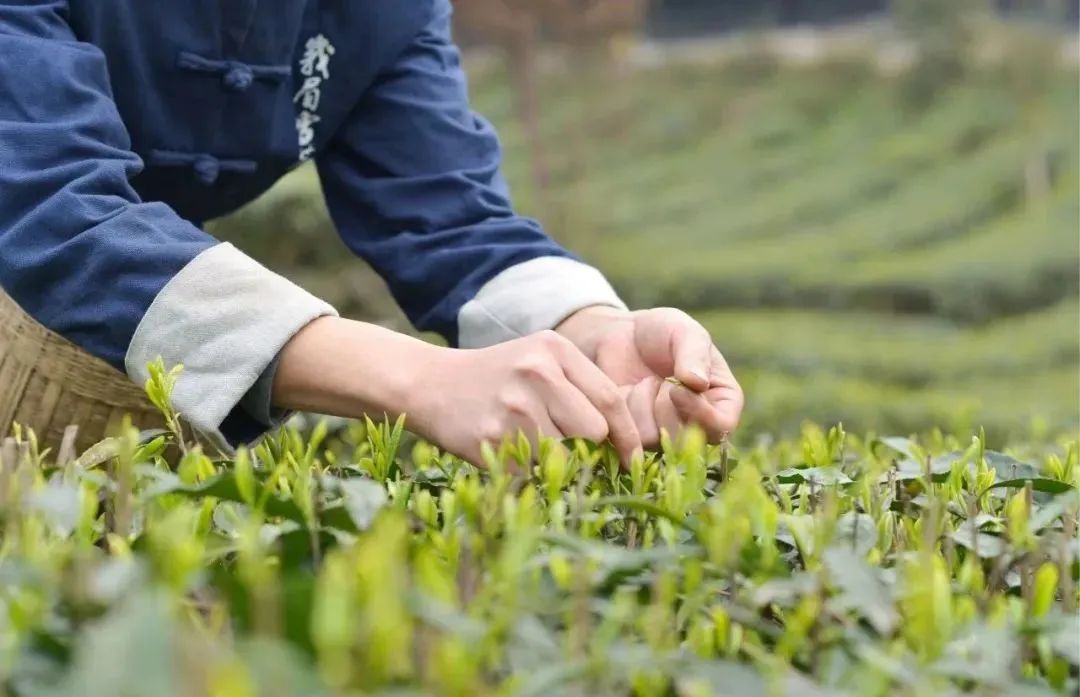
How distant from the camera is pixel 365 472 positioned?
3.27ft

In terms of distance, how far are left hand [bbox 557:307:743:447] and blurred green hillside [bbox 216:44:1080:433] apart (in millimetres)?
2864

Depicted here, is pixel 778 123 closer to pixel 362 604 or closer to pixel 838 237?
→ pixel 838 237

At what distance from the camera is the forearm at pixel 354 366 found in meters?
1.07

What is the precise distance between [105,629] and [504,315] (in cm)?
106

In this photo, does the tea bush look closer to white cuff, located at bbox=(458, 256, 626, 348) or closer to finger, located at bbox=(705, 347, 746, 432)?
finger, located at bbox=(705, 347, 746, 432)

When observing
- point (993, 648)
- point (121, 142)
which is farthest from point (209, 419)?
point (993, 648)

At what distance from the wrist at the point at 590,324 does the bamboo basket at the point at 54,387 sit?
0.47m

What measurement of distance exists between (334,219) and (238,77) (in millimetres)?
313

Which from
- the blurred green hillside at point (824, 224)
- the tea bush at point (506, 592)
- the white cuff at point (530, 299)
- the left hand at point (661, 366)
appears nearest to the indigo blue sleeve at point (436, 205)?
the white cuff at point (530, 299)

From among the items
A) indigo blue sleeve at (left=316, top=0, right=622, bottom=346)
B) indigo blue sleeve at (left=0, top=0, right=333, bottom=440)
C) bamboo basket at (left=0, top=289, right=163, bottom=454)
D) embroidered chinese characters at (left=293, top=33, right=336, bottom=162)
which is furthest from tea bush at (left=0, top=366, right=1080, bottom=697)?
embroidered chinese characters at (left=293, top=33, right=336, bottom=162)

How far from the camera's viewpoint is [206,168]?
1521mm

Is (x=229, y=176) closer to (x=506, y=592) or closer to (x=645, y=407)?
(x=645, y=407)

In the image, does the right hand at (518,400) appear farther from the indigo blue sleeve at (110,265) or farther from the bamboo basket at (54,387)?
the bamboo basket at (54,387)

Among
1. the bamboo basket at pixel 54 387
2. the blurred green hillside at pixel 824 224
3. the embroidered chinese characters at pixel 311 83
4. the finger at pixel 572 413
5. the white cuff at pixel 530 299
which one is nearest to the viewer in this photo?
the finger at pixel 572 413
